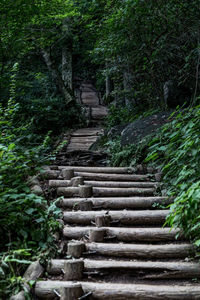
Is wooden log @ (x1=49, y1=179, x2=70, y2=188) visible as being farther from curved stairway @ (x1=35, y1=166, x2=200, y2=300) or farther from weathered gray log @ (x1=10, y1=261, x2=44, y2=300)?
weathered gray log @ (x1=10, y1=261, x2=44, y2=300)

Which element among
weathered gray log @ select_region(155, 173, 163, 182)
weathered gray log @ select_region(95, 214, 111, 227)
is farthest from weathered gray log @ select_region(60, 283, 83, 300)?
weathered gray log @ select_region(155, 173, 163, 182)

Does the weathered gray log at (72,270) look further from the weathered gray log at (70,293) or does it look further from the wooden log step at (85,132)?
the wooden log step at (85,132)

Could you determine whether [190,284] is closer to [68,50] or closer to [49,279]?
[49,279]

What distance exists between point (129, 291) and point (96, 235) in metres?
1.06

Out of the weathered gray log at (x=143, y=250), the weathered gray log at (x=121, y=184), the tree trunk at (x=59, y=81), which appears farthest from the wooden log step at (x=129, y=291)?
the tree trunk at (x=59, y=81)

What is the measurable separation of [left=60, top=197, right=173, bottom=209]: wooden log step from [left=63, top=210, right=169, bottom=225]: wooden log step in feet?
1.01

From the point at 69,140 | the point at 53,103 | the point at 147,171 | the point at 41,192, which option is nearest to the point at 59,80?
the point at 53,103

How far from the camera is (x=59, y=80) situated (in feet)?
48.5

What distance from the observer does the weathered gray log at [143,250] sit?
3559mm

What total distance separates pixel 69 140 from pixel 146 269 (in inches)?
320

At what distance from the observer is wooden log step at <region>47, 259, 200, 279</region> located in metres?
3.23

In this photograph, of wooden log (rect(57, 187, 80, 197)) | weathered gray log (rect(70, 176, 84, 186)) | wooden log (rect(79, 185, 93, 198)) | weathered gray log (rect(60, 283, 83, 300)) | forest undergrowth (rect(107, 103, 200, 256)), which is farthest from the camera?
weathered gray log (rect(70, 176, 84, 186))

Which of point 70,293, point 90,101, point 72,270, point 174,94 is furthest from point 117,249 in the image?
point 90,101

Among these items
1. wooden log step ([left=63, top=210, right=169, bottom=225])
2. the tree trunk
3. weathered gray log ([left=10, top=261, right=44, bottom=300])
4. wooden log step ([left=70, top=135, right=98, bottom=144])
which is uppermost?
the tree trunk
